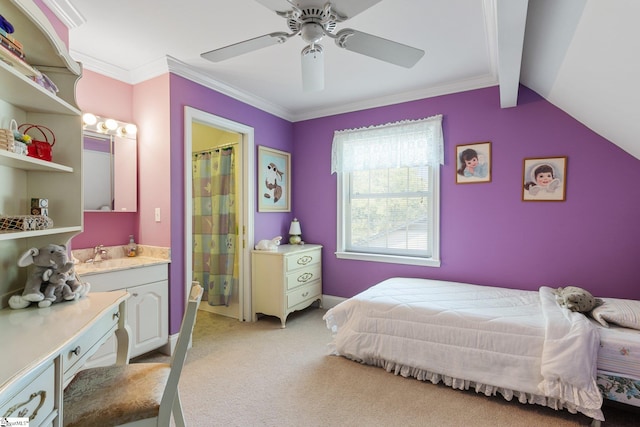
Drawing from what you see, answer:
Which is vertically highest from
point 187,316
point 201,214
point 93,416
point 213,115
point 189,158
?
point 213,115

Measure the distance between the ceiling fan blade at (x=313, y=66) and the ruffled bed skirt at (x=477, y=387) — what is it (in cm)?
212

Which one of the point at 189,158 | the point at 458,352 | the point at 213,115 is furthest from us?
the point at 213,115

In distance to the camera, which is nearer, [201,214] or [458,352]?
[458,352]

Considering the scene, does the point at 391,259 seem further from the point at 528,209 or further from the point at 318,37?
the point at 318,37

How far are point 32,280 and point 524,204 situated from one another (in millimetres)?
3575

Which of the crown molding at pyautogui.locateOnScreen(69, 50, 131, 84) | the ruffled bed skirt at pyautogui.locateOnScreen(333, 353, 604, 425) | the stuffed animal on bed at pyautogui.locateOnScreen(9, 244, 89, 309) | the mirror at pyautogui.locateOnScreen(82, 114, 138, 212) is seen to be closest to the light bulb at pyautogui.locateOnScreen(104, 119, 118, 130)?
the mirror at pyautogui.locateOnScreen(82, 114, 138, 212)

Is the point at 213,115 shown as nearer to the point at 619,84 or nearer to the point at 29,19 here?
the point at 29,19

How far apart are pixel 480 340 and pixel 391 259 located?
1481 millimetres

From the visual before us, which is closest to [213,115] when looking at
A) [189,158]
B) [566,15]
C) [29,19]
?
[189,158]

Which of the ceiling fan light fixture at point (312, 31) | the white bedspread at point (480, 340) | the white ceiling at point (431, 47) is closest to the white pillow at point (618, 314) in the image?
the white bedspread at point (480, 340)

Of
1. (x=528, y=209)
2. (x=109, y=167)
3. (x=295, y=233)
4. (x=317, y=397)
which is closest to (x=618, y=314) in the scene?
(x=528, y=209)

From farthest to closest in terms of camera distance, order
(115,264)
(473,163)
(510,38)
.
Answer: (473,163)
(115,264)
(510,38)

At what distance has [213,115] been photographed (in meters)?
2.96

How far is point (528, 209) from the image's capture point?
2791 mm
